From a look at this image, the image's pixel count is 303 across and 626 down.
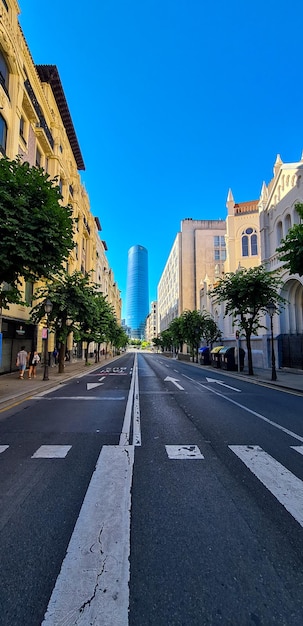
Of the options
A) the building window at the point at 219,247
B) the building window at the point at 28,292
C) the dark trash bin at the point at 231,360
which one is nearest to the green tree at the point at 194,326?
the dark trash bin at the point at 231,360

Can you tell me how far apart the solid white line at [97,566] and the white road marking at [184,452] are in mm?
1305

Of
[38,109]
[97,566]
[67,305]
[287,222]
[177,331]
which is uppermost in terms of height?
[38,109]

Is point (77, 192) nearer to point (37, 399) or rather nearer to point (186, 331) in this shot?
point (186, 331)

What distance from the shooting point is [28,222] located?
378 inches

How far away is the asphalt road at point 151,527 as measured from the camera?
219 centimetres

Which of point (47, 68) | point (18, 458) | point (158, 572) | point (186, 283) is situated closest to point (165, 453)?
point (18, 458)

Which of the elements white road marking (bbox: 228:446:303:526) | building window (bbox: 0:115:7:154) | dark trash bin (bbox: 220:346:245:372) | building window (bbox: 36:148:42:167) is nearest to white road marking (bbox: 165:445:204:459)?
white road marking (bbox: 228:446:303:526)

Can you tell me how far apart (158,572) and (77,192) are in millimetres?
42749

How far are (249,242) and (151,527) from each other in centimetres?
4971

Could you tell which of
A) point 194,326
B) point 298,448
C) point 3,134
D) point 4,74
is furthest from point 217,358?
point 4,74

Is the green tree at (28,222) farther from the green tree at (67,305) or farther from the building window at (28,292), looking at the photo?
the building window at (28,292)

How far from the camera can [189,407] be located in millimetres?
9555

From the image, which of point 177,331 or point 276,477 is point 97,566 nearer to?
point 276,477

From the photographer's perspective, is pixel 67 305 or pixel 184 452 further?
pixel 67 305
